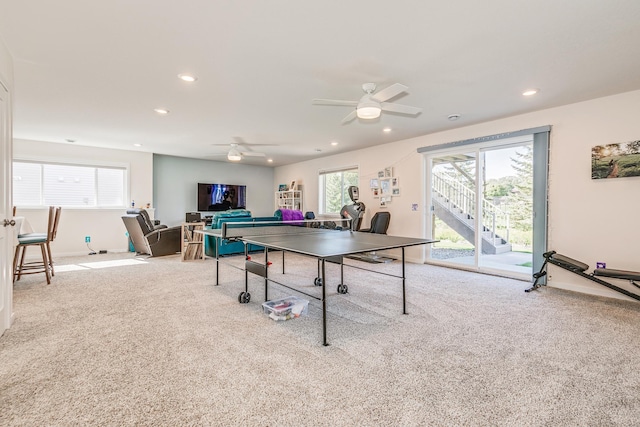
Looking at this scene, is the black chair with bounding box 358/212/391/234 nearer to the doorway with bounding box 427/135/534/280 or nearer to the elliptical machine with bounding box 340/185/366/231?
the elliptical machine with bounding box 340/185/366/231

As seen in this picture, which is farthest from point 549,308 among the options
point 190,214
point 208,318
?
point 190,214

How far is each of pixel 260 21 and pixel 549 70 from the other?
2824mm

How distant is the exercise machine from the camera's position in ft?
10.1

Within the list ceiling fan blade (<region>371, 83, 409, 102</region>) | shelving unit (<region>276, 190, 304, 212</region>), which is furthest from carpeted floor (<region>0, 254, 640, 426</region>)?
shelving unit (<region>276, 190, 304, 212</region>)

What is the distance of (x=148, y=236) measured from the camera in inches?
230

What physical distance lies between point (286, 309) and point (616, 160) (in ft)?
14.0

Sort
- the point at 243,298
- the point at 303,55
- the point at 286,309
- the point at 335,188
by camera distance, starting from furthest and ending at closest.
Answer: the point at 335,188 → the point at 243,298 → the point at 286,309 → the point at 303,55

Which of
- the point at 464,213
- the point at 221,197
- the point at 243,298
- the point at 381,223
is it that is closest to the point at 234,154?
the point at 221,197

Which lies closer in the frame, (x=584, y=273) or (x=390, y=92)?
(x=390, y=92)

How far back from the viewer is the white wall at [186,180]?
7.80 m

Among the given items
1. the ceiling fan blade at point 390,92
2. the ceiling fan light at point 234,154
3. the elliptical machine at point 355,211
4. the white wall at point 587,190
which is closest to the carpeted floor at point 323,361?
the white wall at point 587,190

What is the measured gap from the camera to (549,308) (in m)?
3.10

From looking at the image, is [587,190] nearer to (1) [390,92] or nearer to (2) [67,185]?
(1) [390,92]

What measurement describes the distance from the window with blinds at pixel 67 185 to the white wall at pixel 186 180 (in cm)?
97
